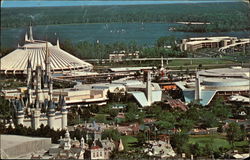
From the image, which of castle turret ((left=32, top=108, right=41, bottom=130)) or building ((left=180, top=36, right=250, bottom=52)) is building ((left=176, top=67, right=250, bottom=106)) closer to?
castle turret ((left=32, top=108, right=41, bottom=130))

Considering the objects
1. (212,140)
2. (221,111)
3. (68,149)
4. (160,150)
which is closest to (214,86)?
(221,111)

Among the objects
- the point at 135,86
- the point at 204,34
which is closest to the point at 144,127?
the point at 135,86


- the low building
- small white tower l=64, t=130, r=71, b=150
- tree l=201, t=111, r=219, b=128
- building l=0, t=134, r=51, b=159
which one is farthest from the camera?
tree l=201, t=111, r=219, b=128

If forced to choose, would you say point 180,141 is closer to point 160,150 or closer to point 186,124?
point 160,150

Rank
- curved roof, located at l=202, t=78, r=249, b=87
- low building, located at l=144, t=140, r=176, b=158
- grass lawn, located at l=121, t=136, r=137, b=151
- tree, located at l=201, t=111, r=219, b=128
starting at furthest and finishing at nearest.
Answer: curved roof, located at l=202, t=78, r=249, b=87 → tree, located at l=201, t=111, r=219, b=128 → grass lawn, located at l=121, t=136, r=137, b=151 → low building, located at l=144, t=140, r=176, b=158

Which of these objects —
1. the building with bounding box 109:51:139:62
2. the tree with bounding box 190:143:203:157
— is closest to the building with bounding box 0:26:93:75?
the building with bounding box 109:51:139:62
